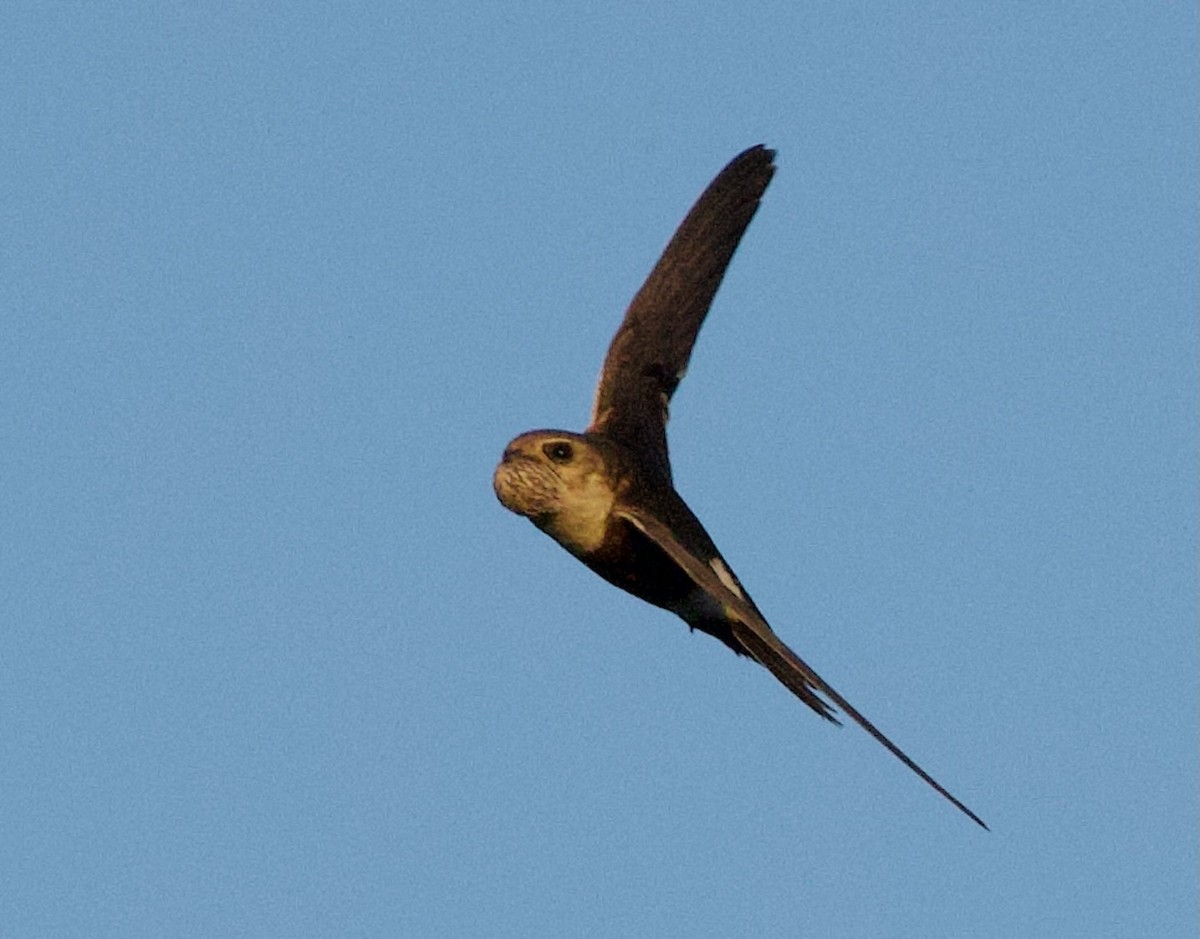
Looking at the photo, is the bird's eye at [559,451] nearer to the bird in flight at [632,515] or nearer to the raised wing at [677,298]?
the bird in flight at [632,515]

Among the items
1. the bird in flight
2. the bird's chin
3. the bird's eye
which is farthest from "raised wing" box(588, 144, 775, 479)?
the bird's chin

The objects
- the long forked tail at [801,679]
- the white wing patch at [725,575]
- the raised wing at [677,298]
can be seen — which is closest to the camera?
the long forked tail at [801,679]

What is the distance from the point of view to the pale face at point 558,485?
323 inches

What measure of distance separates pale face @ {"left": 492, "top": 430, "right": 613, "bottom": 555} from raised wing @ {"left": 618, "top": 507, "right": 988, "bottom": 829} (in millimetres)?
128

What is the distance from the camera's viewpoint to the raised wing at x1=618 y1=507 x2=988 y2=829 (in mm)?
6844

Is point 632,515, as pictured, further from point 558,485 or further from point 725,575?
point 725,575

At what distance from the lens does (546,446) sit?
326 inches

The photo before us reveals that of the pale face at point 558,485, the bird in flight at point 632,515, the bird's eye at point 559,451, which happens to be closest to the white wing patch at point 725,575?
the bird in flight at point 632,515

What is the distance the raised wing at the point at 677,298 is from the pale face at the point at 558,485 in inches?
41.2

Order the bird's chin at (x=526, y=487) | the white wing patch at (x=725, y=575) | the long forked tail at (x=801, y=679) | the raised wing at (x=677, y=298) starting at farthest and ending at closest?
the raised wing at (x=677, y=298)
the white wing patch at (x=725, y=575)
the bird's chin at (x=526, y=487)
the long forked tail at (x=801, y=679)

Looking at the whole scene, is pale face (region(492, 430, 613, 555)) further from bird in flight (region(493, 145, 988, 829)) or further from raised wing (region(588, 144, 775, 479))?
raised wing (region(588, 144, 775, 479))

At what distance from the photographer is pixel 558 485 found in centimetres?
823

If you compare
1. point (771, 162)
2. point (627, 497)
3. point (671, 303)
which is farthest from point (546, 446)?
point (771, 162)

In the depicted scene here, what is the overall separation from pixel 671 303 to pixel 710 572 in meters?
2.26
